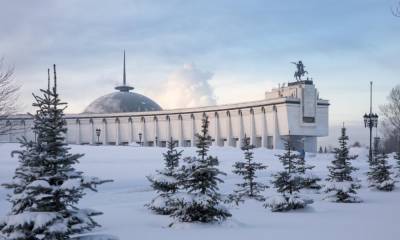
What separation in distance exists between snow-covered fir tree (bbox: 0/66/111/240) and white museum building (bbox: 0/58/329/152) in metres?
60.2

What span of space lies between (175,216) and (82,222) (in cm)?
391

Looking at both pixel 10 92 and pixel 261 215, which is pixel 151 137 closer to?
pixel 10 92

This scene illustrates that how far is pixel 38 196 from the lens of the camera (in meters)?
7.52

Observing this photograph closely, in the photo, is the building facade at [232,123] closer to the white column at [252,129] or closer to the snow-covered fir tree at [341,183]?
the white column at [252,129]

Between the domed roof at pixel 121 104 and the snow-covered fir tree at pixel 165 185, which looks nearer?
the snow-covered fir tree at pixel 165 185

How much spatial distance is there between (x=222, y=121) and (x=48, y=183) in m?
95.8

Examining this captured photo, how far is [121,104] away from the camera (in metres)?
136

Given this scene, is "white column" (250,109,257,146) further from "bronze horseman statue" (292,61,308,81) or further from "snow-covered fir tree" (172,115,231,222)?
"snow-covered fir tree" (172,115,231,222)

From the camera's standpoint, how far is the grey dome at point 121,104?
136 metres

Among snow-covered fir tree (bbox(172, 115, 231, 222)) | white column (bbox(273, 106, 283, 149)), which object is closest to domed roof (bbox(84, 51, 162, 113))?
white column (bbox(273, 106, 283, 149))

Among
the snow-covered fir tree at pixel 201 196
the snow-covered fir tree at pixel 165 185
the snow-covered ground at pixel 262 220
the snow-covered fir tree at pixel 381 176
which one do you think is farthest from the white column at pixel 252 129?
the snow-covered fir tree at pixel 201 196

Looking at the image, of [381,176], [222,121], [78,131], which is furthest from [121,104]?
[381,176]

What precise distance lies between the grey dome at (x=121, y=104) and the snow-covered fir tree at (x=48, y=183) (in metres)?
128

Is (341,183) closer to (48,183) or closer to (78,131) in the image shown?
(48,183)
